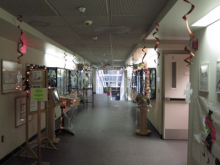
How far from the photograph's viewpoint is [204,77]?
7.71ft

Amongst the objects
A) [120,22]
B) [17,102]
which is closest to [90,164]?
[17,102]

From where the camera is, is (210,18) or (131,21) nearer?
(210,18)

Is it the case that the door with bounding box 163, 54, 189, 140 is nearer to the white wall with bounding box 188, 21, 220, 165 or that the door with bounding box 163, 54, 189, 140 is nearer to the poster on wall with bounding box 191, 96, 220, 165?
the white wall with bounding box 188, 21, 220, 165

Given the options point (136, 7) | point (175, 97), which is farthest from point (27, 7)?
point (175, 97)

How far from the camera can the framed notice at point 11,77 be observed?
3.44 meters

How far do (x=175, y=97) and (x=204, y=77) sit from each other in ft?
7.79

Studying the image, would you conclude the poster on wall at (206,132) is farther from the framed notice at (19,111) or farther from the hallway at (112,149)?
the framed notice at (19,111)

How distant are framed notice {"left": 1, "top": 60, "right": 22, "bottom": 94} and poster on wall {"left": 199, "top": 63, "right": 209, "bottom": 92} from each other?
128 inches

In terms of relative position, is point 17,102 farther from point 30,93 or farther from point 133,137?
point 133,137

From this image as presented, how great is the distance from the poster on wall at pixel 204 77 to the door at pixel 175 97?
220cm

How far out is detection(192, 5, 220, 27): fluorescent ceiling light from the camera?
78.5 inches

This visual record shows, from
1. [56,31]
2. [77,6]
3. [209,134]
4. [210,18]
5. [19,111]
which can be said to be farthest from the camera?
[19,111]

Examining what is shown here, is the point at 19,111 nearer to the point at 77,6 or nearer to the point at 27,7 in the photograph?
the point at 27,7

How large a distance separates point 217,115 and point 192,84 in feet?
3.06
